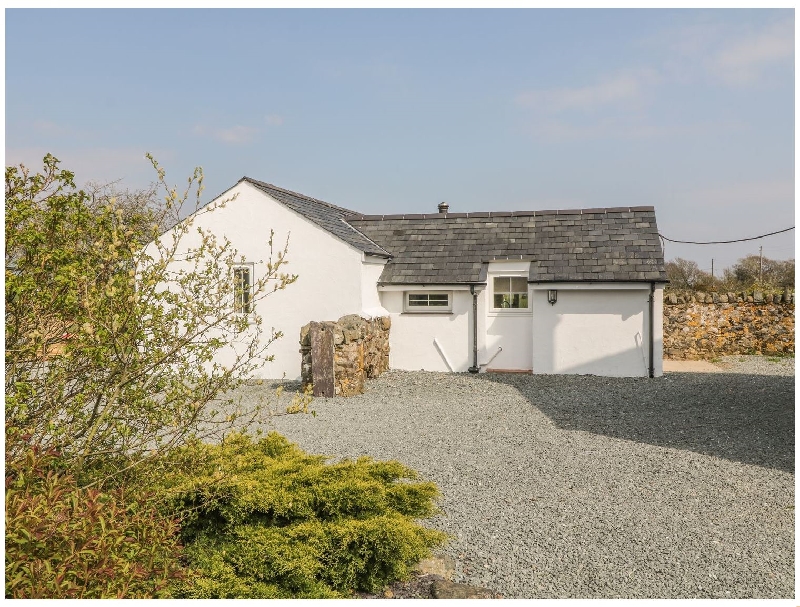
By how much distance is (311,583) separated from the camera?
4254 mm

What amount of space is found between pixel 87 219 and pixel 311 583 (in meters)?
2.87

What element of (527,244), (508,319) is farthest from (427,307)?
(527,244)

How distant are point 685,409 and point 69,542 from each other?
11608 millimetres

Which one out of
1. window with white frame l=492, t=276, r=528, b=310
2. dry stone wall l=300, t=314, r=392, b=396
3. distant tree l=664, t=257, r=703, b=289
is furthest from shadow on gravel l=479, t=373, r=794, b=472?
distant tree l=664, t=257, r=703, b=289

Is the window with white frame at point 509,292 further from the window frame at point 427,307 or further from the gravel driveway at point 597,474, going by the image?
the gravel driveway at point 597,474

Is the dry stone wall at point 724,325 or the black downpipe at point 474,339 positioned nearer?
the black downpipe at point 474,339

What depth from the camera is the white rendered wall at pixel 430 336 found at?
17516 millimetres

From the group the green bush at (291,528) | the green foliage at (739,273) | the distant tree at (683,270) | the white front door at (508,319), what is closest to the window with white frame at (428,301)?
the white front door at (508,319)

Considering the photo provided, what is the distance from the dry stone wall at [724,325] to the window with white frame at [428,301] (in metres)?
8.31

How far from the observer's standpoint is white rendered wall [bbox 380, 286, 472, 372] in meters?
17.5

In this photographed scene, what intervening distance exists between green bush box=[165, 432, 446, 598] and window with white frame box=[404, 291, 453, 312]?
12.7 metres

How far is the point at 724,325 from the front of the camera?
→ 21203 mm
